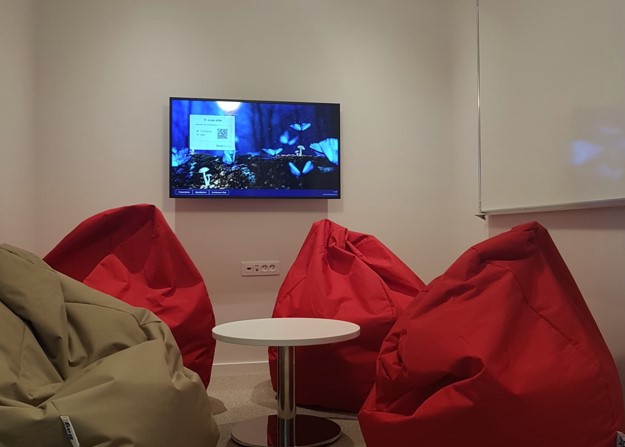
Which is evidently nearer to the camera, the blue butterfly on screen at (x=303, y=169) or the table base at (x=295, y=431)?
the table base at (x=295, y=431)

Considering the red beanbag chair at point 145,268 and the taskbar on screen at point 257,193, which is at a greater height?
the taskbar on screen at point 257,193

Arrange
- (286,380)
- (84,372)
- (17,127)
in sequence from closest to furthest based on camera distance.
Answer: (84,372) < (286,380) < (17,127)

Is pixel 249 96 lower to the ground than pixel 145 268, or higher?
higher

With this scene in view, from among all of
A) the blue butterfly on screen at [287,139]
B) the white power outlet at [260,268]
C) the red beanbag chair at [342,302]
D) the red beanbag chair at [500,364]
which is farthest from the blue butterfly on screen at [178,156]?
the red beanbag chair at [500,364]

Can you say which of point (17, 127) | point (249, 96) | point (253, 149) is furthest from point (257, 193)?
point (17, 127)

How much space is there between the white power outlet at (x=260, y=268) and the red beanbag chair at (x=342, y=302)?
1.75ft

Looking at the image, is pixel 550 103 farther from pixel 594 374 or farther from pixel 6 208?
pixel 6 208

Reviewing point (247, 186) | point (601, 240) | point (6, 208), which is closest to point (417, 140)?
point (247, 186)

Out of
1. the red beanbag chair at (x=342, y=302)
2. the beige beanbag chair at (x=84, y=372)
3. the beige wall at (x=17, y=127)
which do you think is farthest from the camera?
the beige wall at (x=17, y=127)

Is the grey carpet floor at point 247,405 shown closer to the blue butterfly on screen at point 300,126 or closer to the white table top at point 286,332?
the white table top at point 286,332

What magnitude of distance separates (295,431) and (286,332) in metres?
0.55

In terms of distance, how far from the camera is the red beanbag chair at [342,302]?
8.36 feet

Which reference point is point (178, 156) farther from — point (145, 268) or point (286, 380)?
point (286, 380)

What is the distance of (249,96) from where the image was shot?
3543 mm
